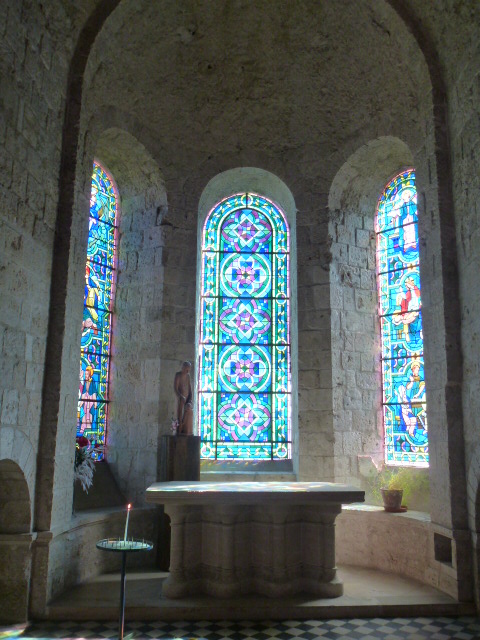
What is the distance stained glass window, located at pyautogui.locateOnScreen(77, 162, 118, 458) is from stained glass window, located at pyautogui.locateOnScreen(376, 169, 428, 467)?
142 inches

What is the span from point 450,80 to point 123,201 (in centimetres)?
435

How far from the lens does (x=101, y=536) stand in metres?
6.40

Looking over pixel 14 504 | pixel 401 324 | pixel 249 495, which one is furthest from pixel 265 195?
pixel 14 504

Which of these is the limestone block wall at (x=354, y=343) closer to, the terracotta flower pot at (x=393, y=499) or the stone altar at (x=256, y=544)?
the terracotta flower pot at (x=393, y=499)

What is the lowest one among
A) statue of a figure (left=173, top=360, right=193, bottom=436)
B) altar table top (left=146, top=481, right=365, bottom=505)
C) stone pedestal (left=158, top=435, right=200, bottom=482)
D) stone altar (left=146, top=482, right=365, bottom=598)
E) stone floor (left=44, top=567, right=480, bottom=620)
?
stone floor (left=44, top=567, right=480, bottom=620)

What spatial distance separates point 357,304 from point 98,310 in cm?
337

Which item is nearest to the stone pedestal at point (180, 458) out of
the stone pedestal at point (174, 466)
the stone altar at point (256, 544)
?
the stone pedestal at point (174, 466)

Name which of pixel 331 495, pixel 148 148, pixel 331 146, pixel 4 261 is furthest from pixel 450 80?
pixel 4 261

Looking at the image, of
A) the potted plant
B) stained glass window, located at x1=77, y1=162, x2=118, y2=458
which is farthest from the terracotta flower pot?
stained glass window, located at x1=77, y1=162, x2=118, y2=458

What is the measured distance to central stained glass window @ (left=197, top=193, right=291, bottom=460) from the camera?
7727 millimetres

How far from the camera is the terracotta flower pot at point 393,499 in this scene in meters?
6.62

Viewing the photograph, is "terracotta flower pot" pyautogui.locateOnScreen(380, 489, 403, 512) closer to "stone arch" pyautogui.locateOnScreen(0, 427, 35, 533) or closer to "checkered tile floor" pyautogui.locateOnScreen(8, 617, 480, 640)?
"checkered tile floor" pyautogui.locateOnScreen(8, 617, 480, 640)

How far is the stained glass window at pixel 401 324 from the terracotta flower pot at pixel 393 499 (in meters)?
0.52

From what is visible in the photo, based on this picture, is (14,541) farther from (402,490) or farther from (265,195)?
(265,195)
